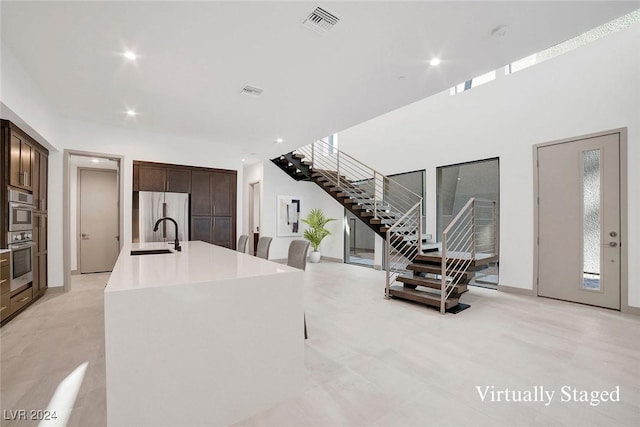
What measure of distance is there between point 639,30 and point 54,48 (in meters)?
6.56

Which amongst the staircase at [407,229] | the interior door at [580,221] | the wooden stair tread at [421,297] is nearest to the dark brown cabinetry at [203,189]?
the staircase at [407,229]

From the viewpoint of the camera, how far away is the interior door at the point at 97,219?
6.38 m

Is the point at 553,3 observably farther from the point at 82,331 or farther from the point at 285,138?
the point at 82,331

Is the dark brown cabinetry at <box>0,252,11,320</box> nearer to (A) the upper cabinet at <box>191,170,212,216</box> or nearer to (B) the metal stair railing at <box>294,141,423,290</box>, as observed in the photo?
(A) the upper cabinet at <box>191,170,212,216</box>

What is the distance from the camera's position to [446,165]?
5.62 metres

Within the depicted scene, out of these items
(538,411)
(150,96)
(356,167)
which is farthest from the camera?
(356,167)

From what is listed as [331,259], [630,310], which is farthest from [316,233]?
[630,310]

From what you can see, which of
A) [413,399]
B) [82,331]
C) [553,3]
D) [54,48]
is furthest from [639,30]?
[82,331]

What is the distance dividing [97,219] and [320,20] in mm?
6652

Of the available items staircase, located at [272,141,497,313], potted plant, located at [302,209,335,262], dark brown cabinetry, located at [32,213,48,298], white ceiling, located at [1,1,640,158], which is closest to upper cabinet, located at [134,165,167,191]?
white ceiling, located at [1,1,640,158]

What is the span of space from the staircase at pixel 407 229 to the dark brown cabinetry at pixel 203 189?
2126 millimetres

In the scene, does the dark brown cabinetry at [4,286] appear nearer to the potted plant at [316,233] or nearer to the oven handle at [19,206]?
the oven handle at [19,206]

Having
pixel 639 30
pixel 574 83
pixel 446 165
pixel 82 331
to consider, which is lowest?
pixel 82 331

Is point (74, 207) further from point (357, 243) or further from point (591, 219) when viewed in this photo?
point (591, 219)
